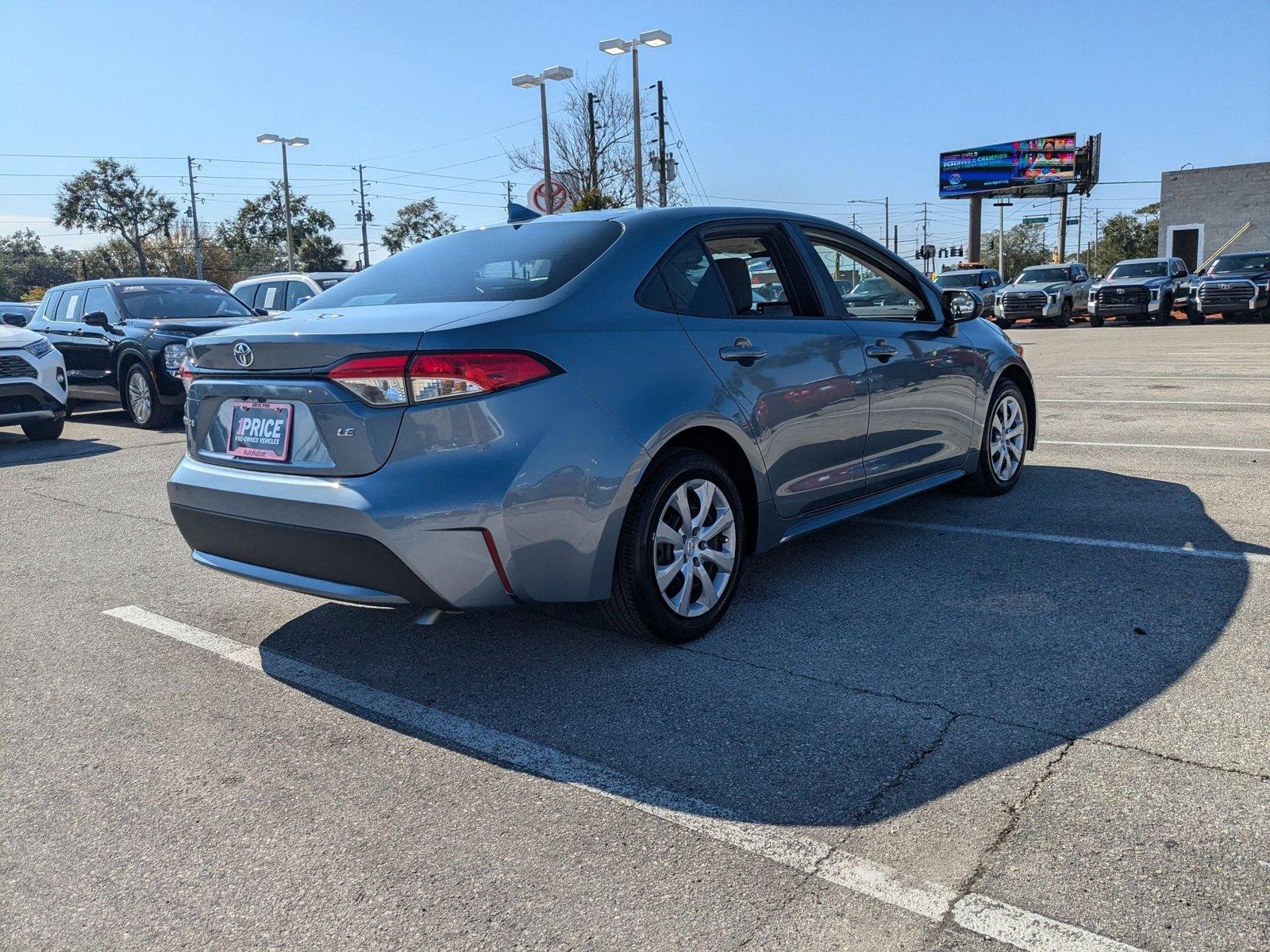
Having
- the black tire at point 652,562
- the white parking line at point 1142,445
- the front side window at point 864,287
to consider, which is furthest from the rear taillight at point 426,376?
the white parking line at point 1142,445

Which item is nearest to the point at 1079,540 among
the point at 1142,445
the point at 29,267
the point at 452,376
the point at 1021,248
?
the point at 1142,445

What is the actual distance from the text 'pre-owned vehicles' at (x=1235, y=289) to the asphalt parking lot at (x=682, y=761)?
25560 mm

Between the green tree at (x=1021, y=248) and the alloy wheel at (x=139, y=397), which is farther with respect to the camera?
the green tree at (x=1021, y=248)

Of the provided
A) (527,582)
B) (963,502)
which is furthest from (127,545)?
(963,502)

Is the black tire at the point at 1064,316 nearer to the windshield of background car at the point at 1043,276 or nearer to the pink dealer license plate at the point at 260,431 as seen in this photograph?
the windshield of background car at the point at 1043,276

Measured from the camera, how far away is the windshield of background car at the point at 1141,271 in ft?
97.6

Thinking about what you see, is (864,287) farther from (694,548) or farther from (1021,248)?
(1021,248)

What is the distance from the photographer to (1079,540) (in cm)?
525

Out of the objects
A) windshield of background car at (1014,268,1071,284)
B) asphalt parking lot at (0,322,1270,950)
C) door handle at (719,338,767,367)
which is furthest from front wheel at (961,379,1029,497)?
windshield of background car at (1014,268,1071,284)

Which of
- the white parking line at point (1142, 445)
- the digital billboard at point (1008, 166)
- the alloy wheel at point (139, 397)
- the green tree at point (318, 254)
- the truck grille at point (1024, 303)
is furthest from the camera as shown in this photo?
the green tree at point (318, 254)

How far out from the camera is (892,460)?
508 cm

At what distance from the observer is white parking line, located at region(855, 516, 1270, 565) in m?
4.87

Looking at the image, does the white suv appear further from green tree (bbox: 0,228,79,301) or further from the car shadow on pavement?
green tree (bbox: 0,228,79,301)

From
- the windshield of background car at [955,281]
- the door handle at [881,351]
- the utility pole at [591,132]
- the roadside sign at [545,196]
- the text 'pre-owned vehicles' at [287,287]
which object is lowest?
the door handle at [881,351]
